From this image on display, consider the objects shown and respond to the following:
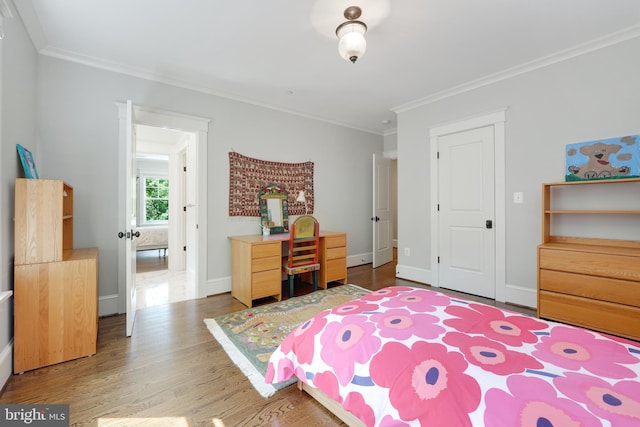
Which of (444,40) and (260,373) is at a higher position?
(444,40)

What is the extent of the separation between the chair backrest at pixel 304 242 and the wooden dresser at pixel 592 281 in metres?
2.24

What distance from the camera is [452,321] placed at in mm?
1421

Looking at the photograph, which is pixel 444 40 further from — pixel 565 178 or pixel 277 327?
pixel 277 327

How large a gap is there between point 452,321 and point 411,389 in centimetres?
53

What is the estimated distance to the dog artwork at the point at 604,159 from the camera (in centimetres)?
235

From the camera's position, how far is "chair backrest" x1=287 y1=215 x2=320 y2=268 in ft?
10.8

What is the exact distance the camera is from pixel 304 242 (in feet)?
11.4

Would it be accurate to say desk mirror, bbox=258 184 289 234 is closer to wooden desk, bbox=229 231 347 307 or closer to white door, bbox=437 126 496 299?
wooden desk, bbox=229 231 347 307

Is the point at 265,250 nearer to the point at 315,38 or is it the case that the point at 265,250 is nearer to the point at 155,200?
the point at 315,38

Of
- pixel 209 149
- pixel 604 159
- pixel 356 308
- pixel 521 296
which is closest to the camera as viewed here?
pixel 356 308

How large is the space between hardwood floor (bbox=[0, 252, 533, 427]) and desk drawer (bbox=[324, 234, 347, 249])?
1.78m

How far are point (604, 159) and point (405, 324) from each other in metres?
2.54

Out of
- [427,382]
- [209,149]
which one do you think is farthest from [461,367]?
[209,149]

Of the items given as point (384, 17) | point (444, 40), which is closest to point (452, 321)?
point (384, 17)
